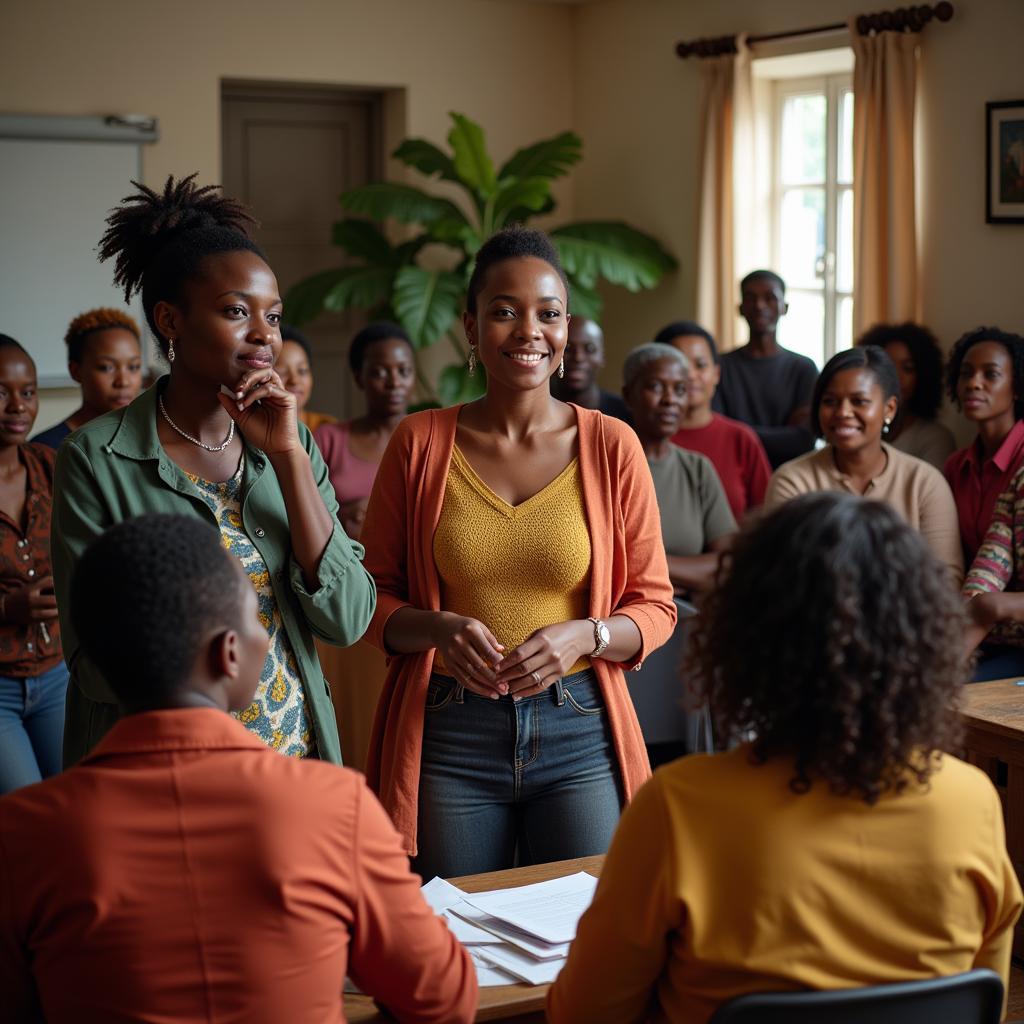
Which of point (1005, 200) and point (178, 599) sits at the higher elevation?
point (1005, 200)

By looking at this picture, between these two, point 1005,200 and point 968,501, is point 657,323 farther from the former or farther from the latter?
point 968,501

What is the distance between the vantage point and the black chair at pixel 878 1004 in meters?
1.30

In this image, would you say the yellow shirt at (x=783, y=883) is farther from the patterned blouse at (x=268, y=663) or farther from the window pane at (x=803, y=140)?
the window pane at (x=803, y=140)

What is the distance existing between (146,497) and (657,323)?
598cm

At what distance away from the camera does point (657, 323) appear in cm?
764

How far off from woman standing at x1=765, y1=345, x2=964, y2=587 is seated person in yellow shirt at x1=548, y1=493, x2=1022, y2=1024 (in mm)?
2614

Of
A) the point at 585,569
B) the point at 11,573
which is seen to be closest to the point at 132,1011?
the point at 585,569

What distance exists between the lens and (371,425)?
4.61m

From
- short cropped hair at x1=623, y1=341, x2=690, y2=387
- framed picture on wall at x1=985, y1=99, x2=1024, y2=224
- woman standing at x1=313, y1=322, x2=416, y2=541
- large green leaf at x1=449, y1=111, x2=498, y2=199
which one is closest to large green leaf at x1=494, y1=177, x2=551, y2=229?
large green leaf at x1=449, y1=111, x2=498, y2=199

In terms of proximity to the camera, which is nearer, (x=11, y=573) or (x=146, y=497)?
(x=146, y=497)

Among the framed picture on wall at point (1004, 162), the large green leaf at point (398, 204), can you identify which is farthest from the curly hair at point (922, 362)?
the large green leaf at point (398, 204)

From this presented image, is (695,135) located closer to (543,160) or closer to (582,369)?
(543,160)

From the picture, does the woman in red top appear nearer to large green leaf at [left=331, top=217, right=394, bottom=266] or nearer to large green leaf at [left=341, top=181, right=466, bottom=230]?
large green leaf at [left=341, top=181, right=466, bottom=230]

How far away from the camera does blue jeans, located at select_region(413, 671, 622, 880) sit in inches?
83.2
